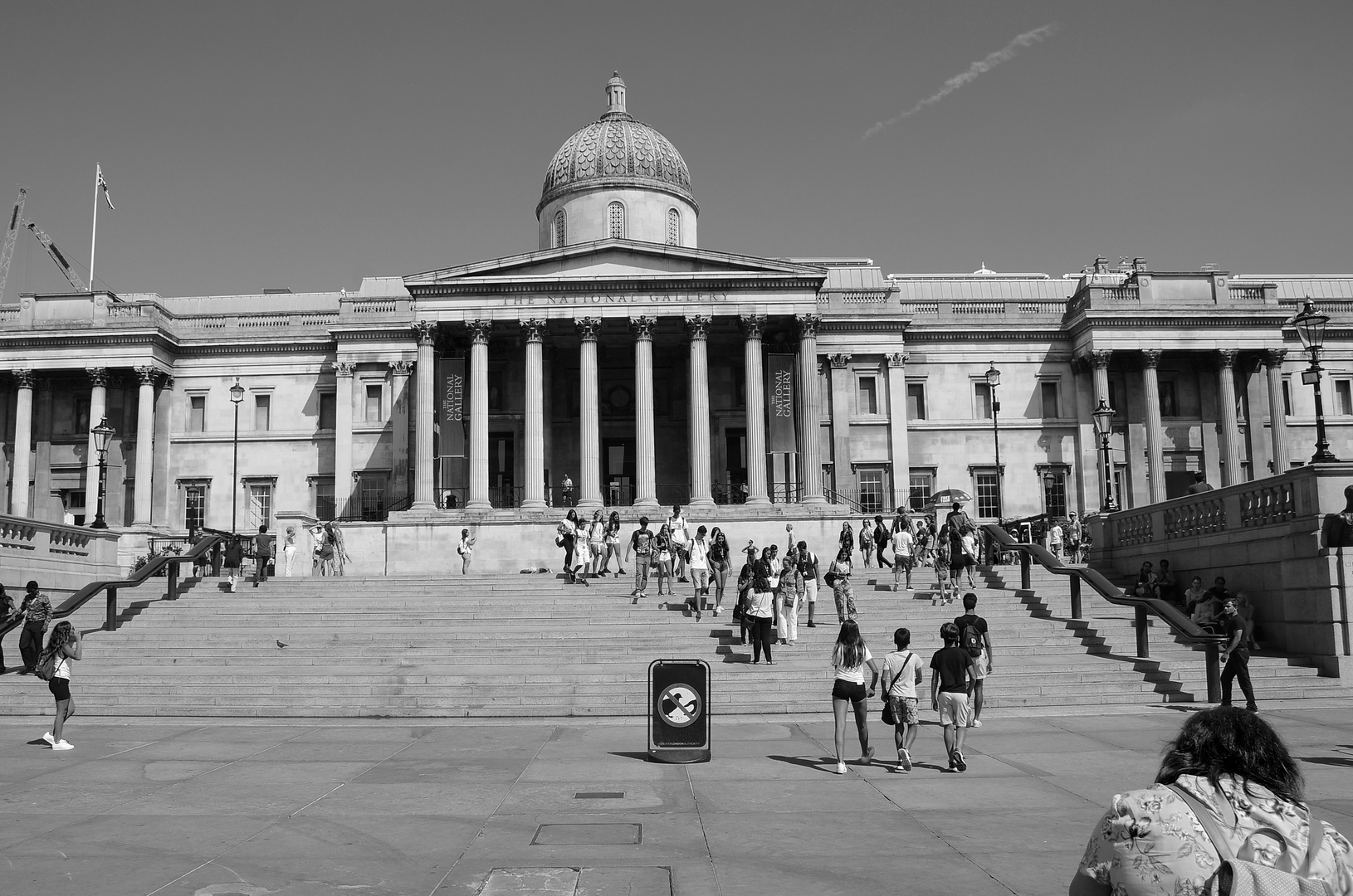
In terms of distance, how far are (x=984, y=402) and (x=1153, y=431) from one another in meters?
7.58

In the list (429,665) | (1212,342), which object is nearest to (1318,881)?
(429,665)

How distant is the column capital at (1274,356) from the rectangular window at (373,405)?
40894mm

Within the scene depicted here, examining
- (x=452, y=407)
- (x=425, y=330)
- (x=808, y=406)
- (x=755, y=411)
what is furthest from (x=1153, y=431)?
(x=425, y=330)

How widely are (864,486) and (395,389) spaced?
72.4ft

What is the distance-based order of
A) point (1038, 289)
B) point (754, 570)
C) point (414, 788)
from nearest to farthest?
point (414, 788), point (754, 570), point (1038, 289)

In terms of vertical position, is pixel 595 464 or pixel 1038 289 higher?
pixel 1038 289

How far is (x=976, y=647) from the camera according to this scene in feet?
53.9

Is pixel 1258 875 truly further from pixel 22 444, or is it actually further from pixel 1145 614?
pixel 22 444

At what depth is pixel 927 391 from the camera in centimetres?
5491

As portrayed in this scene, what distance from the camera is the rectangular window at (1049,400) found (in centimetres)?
5475

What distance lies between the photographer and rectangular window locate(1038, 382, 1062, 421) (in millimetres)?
54750

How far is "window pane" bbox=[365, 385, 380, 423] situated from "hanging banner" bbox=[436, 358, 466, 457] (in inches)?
322

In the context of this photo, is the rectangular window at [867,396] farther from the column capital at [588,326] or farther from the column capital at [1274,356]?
the column capital at [1274,356]

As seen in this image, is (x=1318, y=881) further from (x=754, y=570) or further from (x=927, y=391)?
(x=927, y=391)
